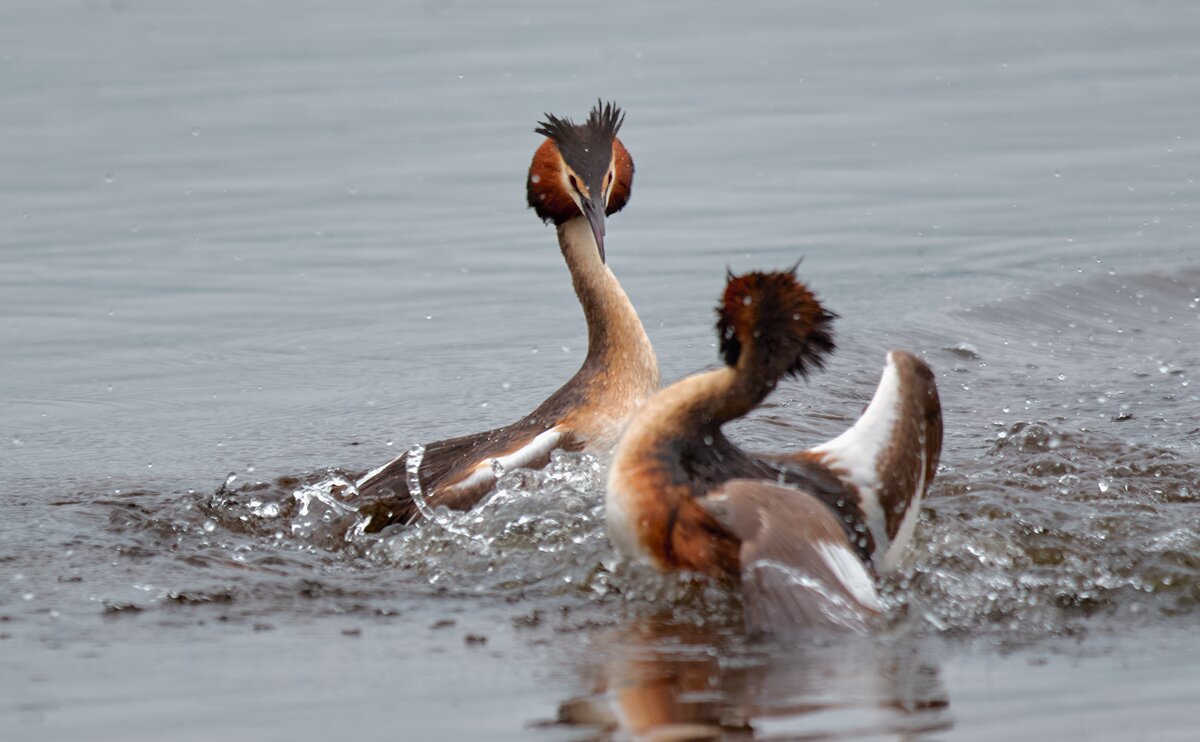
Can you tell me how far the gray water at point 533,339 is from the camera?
18.3 feet

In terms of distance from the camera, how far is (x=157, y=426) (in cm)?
957

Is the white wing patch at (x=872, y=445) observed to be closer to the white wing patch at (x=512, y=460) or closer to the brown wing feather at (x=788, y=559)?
the brown wing feather at (x=788, y=559)

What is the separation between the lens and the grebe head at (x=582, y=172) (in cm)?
816

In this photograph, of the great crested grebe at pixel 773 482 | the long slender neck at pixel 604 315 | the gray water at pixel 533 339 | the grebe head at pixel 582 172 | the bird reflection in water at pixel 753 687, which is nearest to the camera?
the bird reflection in water at pixel 753 687

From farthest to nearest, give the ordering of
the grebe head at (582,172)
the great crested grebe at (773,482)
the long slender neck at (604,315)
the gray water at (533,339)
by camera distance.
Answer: the grebe head at (582,172)
the long slender neck at (604,315)
the great crested grebe at (773,482)
the gray water at (533,339)

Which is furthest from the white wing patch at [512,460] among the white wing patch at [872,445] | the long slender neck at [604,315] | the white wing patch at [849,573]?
the white wing patch at [849,573]

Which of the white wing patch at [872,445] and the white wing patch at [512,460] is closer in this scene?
the white wing patch at [872,445]

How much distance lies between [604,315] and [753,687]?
294 cm

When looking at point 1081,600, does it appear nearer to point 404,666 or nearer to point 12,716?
point 404,666

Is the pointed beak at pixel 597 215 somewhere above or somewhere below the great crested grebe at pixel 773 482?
above

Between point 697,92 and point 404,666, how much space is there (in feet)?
39.0

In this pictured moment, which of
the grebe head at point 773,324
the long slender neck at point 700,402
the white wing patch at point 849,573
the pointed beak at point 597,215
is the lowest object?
the white wing patch at point 849,573

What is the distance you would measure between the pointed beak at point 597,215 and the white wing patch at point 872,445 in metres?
1.57

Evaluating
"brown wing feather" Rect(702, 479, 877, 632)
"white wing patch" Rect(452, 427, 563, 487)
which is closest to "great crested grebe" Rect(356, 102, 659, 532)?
"white wing patch" Rect(452, 427, 563, 487)
